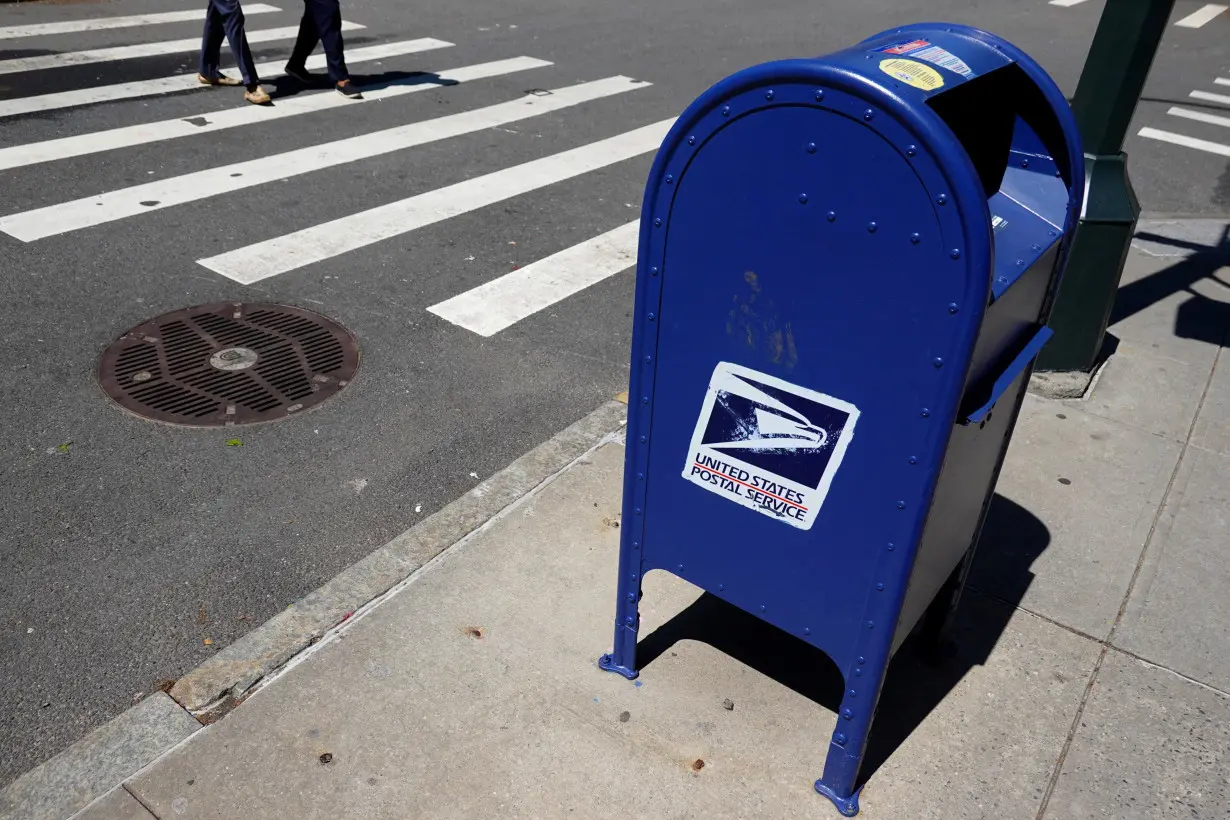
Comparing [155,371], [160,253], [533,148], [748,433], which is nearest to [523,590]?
[748,433]

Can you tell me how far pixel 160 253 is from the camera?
6195mm

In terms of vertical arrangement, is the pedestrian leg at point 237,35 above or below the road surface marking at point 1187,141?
above

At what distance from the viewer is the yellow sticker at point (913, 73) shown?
229 cm

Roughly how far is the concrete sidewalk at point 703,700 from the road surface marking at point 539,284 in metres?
1.69

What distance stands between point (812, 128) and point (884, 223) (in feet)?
0.90

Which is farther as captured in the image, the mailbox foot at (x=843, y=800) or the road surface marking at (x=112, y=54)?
the road surface marking at (x=112, y=54)

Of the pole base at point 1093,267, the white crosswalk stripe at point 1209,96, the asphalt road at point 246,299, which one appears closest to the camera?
the asphalt road at point 246,299

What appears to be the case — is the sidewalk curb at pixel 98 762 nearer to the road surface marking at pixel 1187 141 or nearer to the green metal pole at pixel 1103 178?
the green metal pole at pixel 1103 178

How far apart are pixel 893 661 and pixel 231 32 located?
8.31m

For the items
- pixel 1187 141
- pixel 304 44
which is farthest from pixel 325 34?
pixel 1187 141

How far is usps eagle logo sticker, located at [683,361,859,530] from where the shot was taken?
255 cm

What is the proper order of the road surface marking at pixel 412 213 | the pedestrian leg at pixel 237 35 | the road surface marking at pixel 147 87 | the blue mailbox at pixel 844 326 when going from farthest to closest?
the pedestrian leg at pixel 237 35
the road surface marking at pixel 147 87
the road surface marking at pixel 412 213
the blue mailbox at pixel 844 326

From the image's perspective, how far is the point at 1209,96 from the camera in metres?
13.0

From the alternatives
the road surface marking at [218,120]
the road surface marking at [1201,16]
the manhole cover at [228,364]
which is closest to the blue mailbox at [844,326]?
the manhole cover at [228,364]
